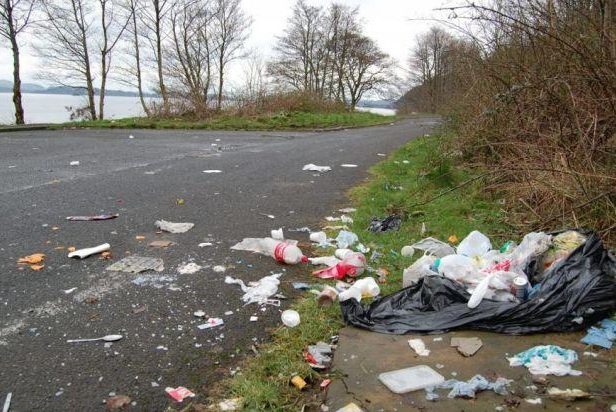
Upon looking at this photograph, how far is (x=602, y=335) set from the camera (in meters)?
2.48

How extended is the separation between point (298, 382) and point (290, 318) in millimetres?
604

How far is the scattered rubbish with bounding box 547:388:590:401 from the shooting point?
201 centimetres

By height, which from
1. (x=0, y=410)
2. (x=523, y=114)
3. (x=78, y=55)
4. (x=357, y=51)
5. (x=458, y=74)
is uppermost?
(x=357, y=51)

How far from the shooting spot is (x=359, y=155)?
10828mm

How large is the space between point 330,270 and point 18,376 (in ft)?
6.67

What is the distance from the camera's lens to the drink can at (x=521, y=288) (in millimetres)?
2873

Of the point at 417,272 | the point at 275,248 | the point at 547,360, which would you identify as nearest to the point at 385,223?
the point at 275,248

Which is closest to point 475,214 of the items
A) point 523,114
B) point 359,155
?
point 523,114

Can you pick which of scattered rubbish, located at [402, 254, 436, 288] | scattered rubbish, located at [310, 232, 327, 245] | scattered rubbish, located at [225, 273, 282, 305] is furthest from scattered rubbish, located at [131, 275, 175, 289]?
scattered rubbish, located at [402, 254, 436, 288]

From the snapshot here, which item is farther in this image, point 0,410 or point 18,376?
point 18,376

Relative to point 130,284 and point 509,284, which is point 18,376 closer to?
point 130,284

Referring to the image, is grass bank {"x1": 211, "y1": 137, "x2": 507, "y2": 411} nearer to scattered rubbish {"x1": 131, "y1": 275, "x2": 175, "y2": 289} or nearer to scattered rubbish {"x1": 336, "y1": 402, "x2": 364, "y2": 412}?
scattered rubbish {"x1": 336, "y1": 402, "x2": 364, "y2": 412}

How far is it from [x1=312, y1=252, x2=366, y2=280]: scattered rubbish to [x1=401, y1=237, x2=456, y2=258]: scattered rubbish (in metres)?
0.53

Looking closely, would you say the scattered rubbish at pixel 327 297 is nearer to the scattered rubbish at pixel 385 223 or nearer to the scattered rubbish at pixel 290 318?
the scattered rubbish at pixel 290 318
